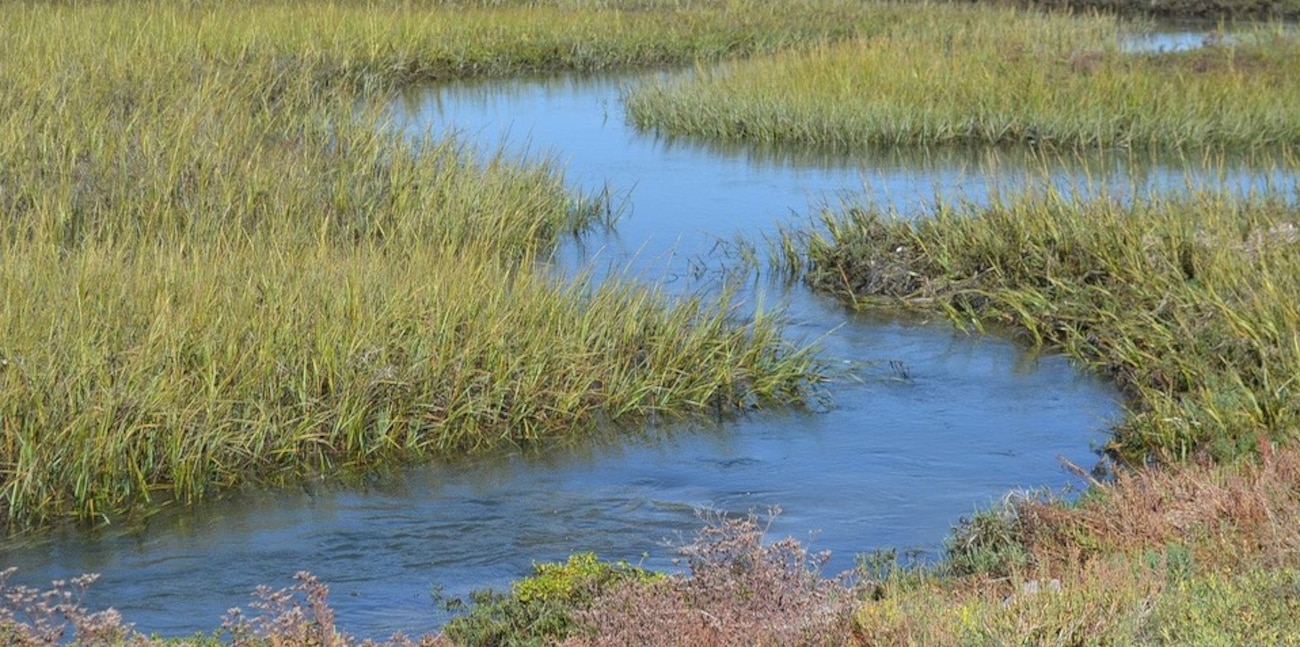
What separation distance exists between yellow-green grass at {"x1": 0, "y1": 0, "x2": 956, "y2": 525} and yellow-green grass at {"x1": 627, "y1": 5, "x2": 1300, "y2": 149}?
4375mm

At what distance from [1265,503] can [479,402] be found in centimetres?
364

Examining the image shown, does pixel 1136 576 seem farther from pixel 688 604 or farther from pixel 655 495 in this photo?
pixel 655 495

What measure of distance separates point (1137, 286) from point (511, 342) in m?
3.60

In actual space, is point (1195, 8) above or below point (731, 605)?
below

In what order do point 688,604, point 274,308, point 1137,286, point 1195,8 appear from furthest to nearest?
point 1195,8
point 1137,286
point 274,308
point 688,604

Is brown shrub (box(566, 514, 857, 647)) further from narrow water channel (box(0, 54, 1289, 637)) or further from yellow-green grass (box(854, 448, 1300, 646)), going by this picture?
narrow water channel (box(0, 54, 1289, 637))

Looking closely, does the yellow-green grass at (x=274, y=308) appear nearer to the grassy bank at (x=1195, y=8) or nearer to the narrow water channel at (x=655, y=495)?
the narrow water channel at (x=655, y=495)

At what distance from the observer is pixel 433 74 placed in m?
21.0

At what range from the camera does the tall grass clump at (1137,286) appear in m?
7.13

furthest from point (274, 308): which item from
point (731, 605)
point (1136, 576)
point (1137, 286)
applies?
point (1137, 286)

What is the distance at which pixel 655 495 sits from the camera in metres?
6.84

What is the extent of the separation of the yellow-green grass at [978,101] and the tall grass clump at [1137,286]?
16.1 feet

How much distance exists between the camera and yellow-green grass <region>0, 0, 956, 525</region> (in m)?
6.55

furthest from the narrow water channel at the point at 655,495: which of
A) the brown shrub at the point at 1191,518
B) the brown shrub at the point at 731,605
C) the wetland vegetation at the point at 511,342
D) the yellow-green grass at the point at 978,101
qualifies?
the yellow-green grass at the point at 978,101
